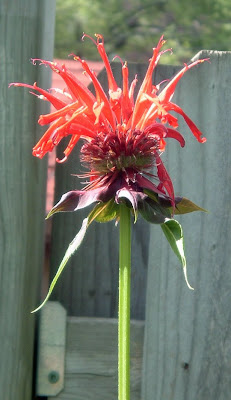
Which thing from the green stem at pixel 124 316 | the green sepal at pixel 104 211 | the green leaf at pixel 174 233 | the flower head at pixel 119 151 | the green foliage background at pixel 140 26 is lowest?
the green stem at pixel 124 316

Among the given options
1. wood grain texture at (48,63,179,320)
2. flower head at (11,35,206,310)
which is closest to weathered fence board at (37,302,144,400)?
wood grain texture at (48,63,179,320)

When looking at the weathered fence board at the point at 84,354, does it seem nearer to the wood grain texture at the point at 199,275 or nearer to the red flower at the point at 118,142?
the wood grain texture at the point at 199,275

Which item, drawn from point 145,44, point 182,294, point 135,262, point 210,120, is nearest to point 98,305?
point 135,262

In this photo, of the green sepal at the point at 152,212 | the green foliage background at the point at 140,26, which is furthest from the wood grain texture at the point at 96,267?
the green foliage background at the point at 140,26

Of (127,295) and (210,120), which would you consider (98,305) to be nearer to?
(210,120)

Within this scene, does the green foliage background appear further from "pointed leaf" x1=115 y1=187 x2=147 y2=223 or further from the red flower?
"pointed leaf" x1=115 y1=187 x2=147 y2=223

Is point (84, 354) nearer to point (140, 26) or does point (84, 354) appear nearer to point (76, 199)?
point (76, 199)

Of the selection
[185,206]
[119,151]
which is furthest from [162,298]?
[119,151]

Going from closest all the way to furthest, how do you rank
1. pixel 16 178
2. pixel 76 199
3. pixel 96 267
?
1. pixel 76 199
2. pixel 16 178
3. pixel 96 267
